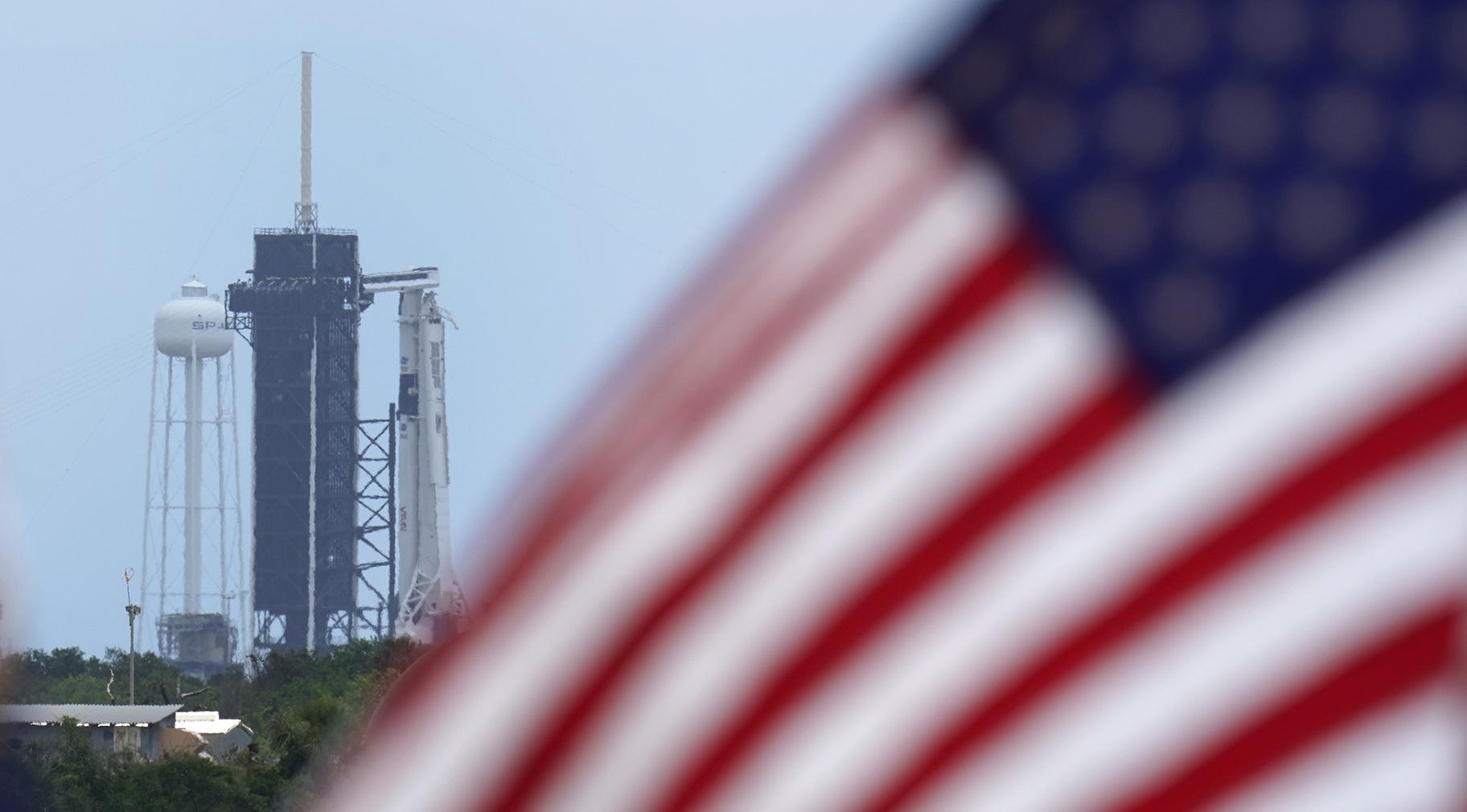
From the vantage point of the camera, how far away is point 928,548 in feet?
3.41

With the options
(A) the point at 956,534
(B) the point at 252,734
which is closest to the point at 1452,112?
(A) the point at 956,534

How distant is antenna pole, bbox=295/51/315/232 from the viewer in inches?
3351

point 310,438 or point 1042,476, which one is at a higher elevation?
point 310,438

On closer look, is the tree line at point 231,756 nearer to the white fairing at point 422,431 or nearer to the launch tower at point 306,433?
the white fairing at point 422,431

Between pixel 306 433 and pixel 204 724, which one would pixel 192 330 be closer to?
pixel 306 433

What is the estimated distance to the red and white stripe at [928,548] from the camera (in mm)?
951

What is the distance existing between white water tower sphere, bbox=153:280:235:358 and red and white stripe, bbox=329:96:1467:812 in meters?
82.9

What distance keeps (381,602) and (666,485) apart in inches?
3325

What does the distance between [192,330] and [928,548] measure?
8414 centimetres

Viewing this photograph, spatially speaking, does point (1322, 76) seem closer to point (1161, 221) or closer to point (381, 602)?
point (1161, 221)

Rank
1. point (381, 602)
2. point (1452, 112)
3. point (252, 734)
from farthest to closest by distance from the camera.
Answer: point (381, 602), point (252, 734), point (1452, 112)

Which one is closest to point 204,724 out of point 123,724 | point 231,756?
point 123,724

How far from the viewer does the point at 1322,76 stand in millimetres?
928

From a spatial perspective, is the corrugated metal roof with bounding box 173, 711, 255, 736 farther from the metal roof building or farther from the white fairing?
the white fairing
